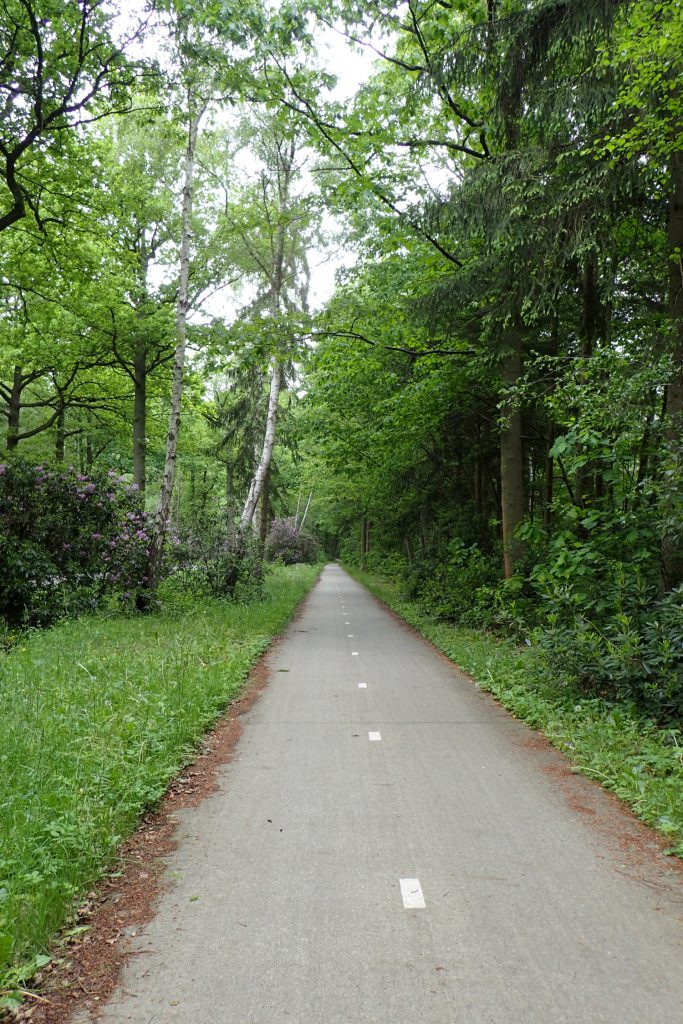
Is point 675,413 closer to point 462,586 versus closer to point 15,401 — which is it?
point 462,586

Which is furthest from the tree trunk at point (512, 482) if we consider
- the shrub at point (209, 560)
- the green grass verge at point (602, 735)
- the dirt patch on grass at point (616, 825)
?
the shrub at point (209, 560)

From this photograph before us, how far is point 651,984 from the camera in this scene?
2.53 metres

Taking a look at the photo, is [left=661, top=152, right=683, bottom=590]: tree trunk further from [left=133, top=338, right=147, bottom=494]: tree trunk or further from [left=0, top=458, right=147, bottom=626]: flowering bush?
[left=133, top=338, right=147, bottom=494]: tree trunk

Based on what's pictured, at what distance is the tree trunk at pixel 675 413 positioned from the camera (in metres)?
5.74

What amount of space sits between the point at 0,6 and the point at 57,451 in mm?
16384

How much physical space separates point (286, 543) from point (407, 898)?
33.9m

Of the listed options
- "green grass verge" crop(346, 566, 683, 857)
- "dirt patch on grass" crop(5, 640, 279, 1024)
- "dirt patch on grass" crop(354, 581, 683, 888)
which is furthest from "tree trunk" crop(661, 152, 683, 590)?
"dirt patch on grass" crop(5, 640, 279, 1024)

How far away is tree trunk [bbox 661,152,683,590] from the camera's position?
5742 millimetres

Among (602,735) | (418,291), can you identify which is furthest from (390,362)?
(602,735)

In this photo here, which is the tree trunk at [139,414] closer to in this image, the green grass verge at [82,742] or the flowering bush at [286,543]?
the green grass verge at [82,742]

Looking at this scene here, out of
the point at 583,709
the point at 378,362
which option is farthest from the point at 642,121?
the point at 378,362

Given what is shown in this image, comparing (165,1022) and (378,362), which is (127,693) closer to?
(165,1022)

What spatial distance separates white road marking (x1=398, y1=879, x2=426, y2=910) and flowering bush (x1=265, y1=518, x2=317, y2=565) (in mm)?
28351

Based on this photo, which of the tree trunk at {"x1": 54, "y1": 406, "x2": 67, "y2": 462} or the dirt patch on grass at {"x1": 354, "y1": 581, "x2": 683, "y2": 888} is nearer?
the dirt patch on grass at {"x1": 354, "y1": 581, "x2": 683, "y2": 888}
